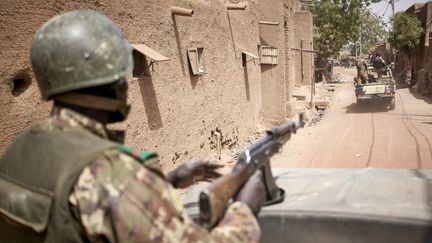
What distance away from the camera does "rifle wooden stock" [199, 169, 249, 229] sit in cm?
145

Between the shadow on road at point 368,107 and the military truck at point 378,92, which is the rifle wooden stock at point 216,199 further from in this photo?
the shadow on road at point 368,107

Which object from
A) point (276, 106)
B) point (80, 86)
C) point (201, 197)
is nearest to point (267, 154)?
point (201, 197)

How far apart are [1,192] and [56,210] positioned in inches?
13.7

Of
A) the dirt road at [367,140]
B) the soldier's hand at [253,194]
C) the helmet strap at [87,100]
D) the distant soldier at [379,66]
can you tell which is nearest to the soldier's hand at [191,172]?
the soldier's hand at [253,194]

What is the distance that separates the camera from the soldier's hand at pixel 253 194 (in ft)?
5.61

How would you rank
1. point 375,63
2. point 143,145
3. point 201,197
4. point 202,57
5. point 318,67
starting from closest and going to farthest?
point 201,197 → point 143,145 → point 202,57 → point 375,63 → point 318,67

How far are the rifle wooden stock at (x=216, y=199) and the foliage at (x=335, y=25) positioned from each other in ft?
92.1

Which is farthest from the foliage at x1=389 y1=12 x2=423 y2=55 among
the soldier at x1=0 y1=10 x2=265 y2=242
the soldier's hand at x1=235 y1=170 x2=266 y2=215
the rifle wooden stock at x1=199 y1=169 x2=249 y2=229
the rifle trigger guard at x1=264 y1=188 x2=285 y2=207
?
the soldier at x1=0 y1=10 x2=265 y2=242

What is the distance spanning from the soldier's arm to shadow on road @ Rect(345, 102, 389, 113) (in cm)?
1521

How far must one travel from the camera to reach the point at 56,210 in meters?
1.20

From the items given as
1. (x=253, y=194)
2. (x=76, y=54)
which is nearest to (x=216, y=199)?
(x=253, y=194)

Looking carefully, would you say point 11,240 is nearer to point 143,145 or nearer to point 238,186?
point 238,186

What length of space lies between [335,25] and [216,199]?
2958 centimetres

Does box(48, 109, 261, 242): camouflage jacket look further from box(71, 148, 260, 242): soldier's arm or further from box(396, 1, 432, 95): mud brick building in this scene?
box(396, 1, 432, 95): mud brick building
